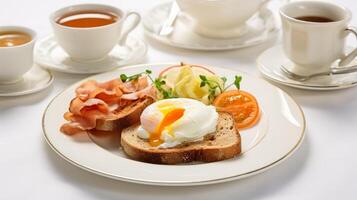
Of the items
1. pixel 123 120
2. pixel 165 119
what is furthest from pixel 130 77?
pixel 165 119

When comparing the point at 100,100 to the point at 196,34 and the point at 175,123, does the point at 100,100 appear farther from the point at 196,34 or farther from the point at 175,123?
the point at 196,34

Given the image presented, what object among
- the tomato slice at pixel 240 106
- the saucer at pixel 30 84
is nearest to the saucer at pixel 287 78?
the tomato slice at pixel 240 106

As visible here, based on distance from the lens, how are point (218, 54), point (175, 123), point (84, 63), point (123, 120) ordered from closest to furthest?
point (175, 123) < point (123, 120) < point (84, 63) < point (218, 54)

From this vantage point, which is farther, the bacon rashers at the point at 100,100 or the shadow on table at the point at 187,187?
the bacon rashers at the point at 100,100

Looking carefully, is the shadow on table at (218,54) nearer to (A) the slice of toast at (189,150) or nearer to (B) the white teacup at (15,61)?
(B) the white teacup at (15,61)

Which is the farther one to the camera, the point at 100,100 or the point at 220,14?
the point at 220,14
